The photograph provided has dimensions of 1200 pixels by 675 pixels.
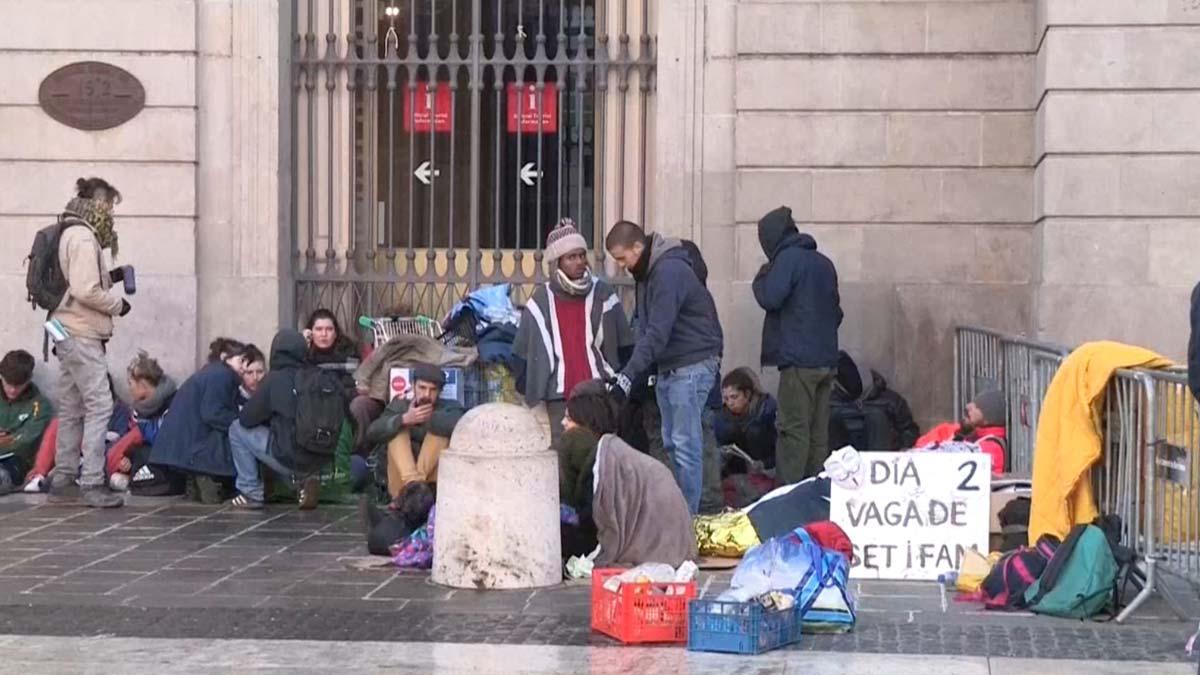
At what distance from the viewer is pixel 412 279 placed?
14.1 m

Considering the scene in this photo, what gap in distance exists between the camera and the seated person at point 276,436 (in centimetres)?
1209

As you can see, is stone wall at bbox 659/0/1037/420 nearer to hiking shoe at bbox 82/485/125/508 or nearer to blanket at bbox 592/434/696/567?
blanket at bbox 592/434/696/567

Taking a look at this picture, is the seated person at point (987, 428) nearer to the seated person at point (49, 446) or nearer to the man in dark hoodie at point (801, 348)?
the man in dark hoodie at point (801, 348)

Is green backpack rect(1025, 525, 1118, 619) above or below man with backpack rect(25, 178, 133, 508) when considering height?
below

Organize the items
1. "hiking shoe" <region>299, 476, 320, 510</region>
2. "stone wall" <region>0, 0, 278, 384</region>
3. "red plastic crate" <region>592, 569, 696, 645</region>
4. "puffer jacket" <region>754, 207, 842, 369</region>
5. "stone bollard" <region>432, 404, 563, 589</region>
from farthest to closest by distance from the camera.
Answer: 1. "stone wall" <region>0, 0, 278, 384</region>
2. "hiking shoe" <region>299, 476, 320, 510</region>
3. "puffer jacket" <region>754, 207, 842, 369</region>
4. "stone bollard" <region>432, 404, 563, 589</region>
5. "red plastic crate" <region>592, 569, 696, 645</region>

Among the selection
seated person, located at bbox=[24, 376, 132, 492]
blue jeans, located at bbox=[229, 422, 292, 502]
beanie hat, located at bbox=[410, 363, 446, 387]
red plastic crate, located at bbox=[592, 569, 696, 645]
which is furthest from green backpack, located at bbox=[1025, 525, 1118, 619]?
seated person, located at bbox=[24, 376, 132, 492]

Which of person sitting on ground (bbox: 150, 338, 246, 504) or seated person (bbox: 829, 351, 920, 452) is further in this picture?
seated person (bbox: 829, 351, 920, 452)

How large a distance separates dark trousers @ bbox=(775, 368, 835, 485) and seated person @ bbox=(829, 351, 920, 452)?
2.86 ft

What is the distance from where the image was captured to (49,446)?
505 inches

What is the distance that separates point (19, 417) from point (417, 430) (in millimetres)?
3195

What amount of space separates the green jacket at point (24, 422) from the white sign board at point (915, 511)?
600 centimetres

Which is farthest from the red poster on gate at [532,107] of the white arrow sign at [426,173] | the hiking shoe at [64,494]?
the hiking shoe at [64,494]

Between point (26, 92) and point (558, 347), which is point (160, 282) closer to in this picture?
point (26, 92)

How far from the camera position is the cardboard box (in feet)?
39.7
